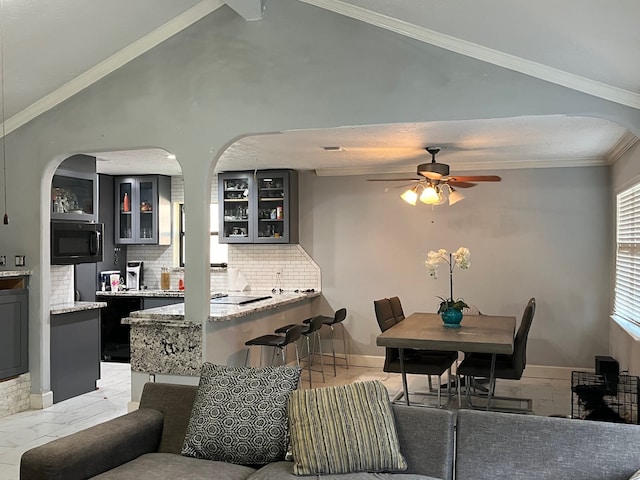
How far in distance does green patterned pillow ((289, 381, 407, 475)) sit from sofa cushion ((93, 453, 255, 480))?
0.30 meters

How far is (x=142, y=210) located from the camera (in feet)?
27.8

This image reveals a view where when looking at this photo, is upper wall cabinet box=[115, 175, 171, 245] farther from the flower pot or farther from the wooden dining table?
the flower pot

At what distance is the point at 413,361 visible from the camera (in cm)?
553

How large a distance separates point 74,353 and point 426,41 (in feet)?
14.3

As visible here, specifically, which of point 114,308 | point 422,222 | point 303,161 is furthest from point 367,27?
point 114,308

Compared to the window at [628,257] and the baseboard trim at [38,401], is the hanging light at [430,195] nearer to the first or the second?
the window at [628,257]

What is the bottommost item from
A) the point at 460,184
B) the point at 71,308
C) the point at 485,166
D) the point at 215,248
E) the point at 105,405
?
the point at 105,405

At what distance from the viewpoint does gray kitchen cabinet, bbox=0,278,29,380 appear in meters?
5.31

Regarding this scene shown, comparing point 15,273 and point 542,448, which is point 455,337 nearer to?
point 542,448

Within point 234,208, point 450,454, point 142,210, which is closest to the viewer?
point 450,454

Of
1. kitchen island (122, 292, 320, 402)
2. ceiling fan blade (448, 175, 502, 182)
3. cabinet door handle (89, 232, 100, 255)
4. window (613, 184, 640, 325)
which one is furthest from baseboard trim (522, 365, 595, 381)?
cabinet door handle (89, 232, 100, 255)

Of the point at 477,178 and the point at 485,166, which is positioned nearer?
the point at 477,178

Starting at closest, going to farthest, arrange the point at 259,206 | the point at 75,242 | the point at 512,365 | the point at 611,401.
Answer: the point at 611,401 < the point at 512,365 < the point at 75,242 < the point at 259,206

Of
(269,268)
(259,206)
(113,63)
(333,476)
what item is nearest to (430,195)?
(259,206)
